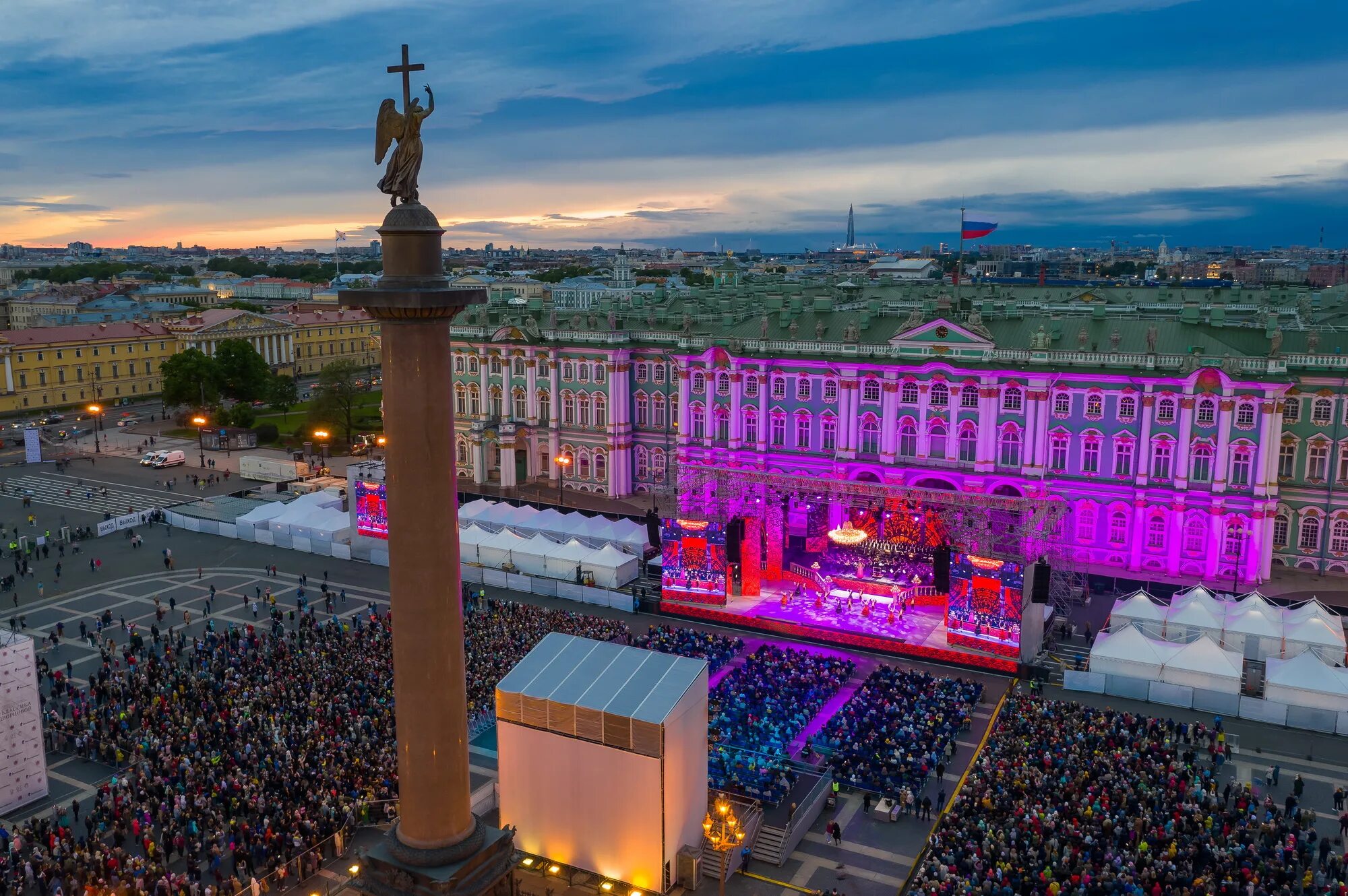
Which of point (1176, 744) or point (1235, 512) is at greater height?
point (1235, 512)

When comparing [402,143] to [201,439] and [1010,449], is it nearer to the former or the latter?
[1010,449]

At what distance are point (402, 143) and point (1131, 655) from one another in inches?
1281

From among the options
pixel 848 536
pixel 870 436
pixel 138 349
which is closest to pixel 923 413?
pixel 870 436

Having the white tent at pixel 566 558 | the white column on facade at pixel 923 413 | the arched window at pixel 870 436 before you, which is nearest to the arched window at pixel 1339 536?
the white column on facade at pixel 923 413

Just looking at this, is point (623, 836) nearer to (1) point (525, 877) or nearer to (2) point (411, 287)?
(1) point (525, 877)

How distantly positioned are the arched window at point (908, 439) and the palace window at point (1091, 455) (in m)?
8.39

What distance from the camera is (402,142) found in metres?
18.6

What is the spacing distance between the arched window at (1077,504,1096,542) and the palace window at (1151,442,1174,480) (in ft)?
11.5

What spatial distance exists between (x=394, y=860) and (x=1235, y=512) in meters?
44.6

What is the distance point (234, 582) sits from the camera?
5297 cm

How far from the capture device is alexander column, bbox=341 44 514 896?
18203 millimetres

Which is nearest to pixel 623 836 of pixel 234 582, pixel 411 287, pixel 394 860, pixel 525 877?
pixel 525 877

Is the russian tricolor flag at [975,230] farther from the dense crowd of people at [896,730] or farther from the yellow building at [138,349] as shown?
the yellow building at [138,349]

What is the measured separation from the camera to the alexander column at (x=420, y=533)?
18203 millimetres
